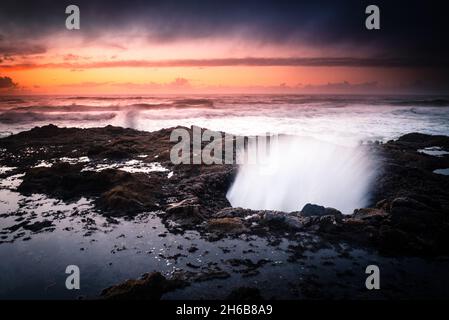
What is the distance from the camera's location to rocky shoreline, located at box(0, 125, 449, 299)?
10.5 metres

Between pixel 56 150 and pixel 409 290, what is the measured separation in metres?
27.3

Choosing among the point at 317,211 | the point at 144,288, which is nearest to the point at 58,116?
the point at 317,211

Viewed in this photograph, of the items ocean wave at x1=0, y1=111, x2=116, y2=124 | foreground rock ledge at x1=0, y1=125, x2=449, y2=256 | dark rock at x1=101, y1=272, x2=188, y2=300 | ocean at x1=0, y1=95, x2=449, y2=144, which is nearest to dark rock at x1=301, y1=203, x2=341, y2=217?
foreground rock ledge at x1=0, y1=125, x2=449, y2=256

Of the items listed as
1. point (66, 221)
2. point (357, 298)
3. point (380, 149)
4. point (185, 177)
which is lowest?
point (357, 298)

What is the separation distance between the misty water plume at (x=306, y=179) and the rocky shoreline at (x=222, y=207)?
2.40 ft

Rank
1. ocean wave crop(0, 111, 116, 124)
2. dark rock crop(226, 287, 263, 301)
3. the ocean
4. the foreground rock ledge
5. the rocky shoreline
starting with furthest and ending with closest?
ocean wave crop(0, 111, 116, 124), the ocean, the foreground rock ledge, the rocky shoreline, dark rock crop(226, 287, 263, 301)

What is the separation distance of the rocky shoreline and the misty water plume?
0.73m

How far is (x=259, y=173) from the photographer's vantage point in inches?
760

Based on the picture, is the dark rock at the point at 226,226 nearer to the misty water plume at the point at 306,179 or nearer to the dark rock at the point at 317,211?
the dark rock at the point at 317,211

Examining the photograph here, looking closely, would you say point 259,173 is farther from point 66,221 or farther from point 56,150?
point 56,150

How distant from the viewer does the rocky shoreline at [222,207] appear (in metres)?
10.5

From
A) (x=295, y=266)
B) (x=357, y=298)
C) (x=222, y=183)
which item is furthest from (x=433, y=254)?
(x=222, y=183)

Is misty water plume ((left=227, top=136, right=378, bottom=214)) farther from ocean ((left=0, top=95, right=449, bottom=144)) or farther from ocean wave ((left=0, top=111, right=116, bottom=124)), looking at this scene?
ocean wave ((left=0, top=111, right=116, bottom=124))

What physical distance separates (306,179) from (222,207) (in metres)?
6.34
